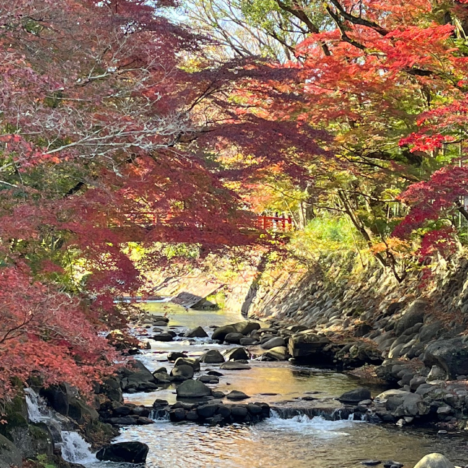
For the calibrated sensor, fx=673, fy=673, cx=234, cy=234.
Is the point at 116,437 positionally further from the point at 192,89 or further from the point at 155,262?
the point at 192,89

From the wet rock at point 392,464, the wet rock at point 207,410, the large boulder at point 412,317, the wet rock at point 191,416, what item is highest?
the large boulder at point 412,317

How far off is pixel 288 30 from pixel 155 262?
337 inches

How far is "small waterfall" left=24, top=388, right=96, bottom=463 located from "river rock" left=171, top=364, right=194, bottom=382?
18.1ft

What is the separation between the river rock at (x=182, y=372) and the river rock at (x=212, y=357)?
1933mm

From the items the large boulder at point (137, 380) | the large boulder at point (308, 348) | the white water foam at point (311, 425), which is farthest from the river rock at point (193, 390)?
the large boulder at point (308, 348)

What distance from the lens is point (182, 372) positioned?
15.8 m

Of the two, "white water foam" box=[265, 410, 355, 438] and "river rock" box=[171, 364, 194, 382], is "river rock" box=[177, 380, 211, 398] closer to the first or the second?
"river rock" box=[171, 364, 194, 382]

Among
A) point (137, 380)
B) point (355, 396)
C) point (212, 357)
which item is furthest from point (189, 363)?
point (355, 396)

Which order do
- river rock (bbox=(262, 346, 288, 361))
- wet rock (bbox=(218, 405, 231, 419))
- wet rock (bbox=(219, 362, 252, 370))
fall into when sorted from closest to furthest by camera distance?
wet rock (bbox=(218, 405, 231, 419)), wet rock (bbox=(219, 362, 252, 370)), river rock (bbox=(262, 346, 288, 361))

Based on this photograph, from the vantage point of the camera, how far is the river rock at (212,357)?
711 inches

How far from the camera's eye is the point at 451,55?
11.9m

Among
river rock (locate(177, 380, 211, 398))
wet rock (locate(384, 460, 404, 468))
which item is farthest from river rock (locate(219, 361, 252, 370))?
wet rock (locate(384, 460, 404, 468))

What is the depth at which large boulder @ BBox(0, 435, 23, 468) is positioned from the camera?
286 inches

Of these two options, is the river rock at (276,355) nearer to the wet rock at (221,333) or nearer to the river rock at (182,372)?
the river rock at (182,372)
